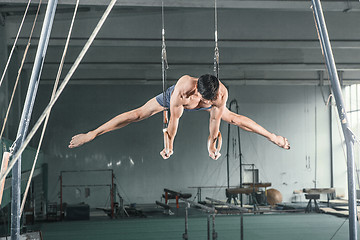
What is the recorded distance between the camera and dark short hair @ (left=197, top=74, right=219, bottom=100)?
14.8ft

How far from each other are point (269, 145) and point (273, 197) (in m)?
3.18

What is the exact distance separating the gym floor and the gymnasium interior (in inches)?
2.1

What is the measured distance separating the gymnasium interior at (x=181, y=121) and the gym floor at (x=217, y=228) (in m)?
0.05

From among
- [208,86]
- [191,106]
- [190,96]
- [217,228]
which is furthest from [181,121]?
[208,86]

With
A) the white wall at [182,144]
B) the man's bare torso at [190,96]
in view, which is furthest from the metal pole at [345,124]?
the white wall at [182,144]

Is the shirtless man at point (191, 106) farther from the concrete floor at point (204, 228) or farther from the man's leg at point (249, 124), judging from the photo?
the concrete floor at point (204, 228)

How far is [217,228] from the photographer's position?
1223 cm

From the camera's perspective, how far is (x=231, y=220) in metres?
13.6

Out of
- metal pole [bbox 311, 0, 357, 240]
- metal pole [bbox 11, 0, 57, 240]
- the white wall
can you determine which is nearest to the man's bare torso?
metal pole [bbox 311, 0, 357, 240]

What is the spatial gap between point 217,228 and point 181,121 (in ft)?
29.6

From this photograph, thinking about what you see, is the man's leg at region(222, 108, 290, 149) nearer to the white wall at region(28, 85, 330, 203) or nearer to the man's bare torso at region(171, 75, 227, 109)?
the man's bare torso at region(171, 75, 227, 109)

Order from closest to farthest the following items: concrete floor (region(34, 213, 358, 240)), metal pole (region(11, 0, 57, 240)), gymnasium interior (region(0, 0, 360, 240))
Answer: metal pole (region(11, 0, 57, 240))
concrete floor (region(34, 213, 358, 240))
gymnasium interior (region(0, 0, 360, 240))

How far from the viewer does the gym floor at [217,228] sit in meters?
11.0

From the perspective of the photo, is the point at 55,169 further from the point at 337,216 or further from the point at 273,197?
the point at 337,216
